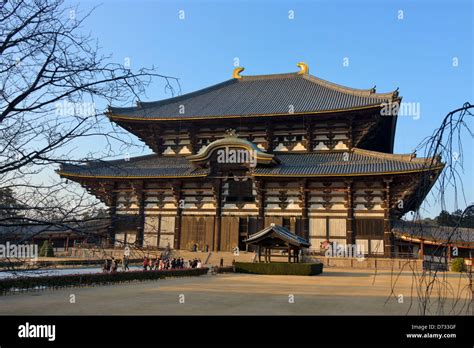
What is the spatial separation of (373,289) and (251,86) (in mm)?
35534

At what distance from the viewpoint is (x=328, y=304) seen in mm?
13172

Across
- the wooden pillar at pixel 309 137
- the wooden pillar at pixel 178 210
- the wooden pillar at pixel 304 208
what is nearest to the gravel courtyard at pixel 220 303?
the wooden pillar at pixel 304 208

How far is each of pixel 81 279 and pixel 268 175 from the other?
59.7 ft

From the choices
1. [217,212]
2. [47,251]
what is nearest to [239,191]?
[217,212]

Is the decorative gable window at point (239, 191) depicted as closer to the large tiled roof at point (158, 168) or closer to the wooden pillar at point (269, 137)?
the large tiled roof at point (158, 168)

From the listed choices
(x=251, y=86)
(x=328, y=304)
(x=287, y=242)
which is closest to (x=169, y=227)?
(x=287, y=242)

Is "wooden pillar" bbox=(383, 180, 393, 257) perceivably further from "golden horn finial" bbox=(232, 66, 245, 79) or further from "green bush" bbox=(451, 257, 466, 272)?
"golden horn finial" bbox=(232, 66, 245, 79)

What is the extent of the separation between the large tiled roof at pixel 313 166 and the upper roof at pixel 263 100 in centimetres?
408

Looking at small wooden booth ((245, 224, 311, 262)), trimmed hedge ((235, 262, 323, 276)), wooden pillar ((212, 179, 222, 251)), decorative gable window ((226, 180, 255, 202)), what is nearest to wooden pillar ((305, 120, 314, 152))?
decorative gable window ((226, 180, 255, 202))

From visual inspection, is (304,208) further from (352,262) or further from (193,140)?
(193,140)

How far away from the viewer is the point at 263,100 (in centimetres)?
4328

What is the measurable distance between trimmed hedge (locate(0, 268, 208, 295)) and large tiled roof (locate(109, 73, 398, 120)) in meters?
17.0

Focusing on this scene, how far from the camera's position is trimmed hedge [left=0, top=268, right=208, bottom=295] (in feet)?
52.3

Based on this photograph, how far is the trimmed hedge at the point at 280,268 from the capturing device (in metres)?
26.1
